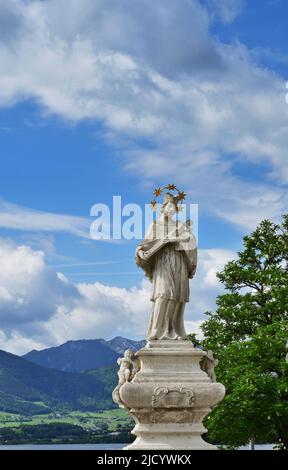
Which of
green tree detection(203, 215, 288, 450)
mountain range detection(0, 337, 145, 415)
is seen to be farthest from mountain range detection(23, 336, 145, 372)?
green tree detection(203, 215, 288, 450)

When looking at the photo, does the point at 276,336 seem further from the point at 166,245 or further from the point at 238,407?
the point at 166,245

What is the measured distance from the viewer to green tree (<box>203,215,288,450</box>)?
2550 centimetres

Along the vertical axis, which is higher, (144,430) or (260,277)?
(260,277)

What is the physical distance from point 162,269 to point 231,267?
1464cm

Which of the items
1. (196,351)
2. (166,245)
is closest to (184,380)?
(196,351)

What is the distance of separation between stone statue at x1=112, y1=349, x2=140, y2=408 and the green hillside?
102m

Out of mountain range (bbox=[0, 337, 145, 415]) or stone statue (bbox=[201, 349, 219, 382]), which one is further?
mountain range (bbox=[0, 337, 145, 415])

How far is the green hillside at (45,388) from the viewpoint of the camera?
124 m

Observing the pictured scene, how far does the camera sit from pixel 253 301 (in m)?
29.5

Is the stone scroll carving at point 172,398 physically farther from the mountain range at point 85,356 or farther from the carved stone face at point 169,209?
the mountain range at point 85,356

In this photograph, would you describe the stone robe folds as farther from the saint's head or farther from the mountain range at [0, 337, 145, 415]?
the mountain range at [0, 337, 145, 415]

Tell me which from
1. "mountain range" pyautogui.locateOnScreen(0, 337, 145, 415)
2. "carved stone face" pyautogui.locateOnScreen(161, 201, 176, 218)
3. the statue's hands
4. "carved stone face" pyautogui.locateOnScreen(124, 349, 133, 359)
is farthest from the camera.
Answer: "mountain range" pyautogui.locateOnScreen(0, 337, 145, 415)
